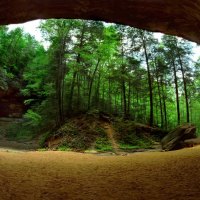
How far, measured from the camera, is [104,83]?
34.7m

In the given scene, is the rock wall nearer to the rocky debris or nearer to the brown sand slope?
the rocky debris

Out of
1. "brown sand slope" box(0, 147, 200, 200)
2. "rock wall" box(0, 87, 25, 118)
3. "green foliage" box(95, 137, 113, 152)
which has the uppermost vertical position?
"rock wall" box(0, 87, 25, 118)

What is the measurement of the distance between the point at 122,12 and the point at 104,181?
4.58m

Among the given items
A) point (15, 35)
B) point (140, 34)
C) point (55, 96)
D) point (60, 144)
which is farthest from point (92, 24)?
point (15, 35)

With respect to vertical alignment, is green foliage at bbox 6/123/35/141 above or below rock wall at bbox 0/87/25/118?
below

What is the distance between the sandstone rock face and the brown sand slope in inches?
151

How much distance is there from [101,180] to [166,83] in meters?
26.2

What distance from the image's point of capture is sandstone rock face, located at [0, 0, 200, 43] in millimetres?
7070

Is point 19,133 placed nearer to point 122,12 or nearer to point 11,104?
point 11,104

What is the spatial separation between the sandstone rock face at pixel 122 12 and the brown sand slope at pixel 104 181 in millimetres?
3826

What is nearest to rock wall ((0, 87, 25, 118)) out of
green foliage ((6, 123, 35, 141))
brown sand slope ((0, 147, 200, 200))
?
green foliage ((6, 123, 35, 141))

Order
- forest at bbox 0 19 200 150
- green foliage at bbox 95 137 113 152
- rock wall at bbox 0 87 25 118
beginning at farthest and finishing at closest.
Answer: rock wall at bbox 0 87 25 118 < forest at bbox 0 19 200 150 < green foliage at bbox 95 137 113 152

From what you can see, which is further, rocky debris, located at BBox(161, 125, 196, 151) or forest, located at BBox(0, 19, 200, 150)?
forest, located at BBox(0, 19, 200, 150)

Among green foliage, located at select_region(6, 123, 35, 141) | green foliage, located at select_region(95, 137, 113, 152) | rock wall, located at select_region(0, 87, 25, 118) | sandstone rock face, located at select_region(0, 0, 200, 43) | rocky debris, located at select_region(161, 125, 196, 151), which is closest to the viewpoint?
sandstone rock face, located at select_region(0, 0, 200, 43)
